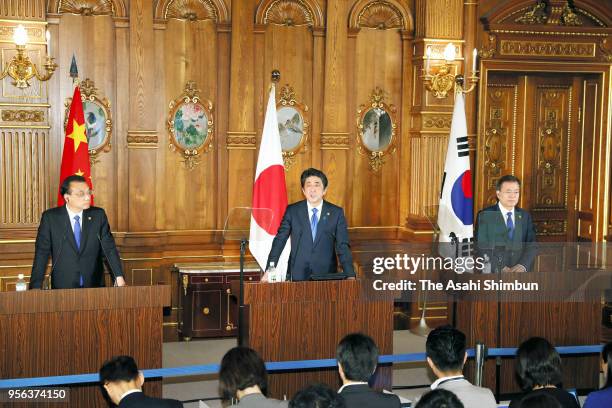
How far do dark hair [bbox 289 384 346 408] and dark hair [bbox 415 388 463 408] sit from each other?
0.31m

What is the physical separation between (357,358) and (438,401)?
2.93 feet

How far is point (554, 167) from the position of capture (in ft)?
33.3

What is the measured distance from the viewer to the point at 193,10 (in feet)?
28.6

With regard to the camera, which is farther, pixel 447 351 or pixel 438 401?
pixel 447 351

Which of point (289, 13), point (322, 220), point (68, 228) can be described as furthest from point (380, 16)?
point (68, 228)

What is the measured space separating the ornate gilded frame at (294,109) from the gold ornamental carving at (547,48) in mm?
2356

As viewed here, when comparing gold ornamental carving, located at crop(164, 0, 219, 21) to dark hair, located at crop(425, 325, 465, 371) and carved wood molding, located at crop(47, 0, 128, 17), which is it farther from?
dark hair, located at crop(425, 325, 465, 371)

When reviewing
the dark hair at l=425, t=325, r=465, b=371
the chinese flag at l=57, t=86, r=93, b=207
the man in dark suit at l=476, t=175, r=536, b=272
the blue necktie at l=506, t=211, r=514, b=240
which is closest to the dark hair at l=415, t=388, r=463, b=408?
the dark hair at l=425, t=325, r=465, b=371

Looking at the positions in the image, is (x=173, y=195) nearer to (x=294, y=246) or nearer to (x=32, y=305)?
(x=294, y=246)

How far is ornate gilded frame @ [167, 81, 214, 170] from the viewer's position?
870 cm

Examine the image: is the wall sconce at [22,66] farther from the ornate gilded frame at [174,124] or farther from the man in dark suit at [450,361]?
the man in dark suit at [450,361]

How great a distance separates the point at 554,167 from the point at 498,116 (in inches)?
37.8

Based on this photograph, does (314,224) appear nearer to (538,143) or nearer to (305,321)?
(305,321)

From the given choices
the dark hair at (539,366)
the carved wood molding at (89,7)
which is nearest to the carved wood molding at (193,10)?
the carved wood molding at (89,7)
